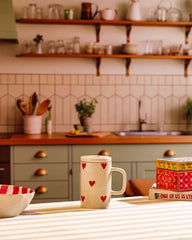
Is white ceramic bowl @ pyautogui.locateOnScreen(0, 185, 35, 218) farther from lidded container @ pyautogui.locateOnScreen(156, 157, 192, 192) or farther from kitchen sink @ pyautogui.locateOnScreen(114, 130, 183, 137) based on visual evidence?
kitchen sink @ pyautogui.locateOnScreen(114, 130, 183, 137)

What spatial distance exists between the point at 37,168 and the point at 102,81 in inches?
46.6

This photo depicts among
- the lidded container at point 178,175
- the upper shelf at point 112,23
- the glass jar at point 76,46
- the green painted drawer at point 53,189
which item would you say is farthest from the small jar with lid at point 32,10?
the lidded container at point 178,175

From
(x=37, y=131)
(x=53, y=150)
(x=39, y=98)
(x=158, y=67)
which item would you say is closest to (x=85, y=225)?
(x=53, y=150)

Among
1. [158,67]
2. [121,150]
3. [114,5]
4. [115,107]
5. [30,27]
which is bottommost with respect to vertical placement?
[121,150]

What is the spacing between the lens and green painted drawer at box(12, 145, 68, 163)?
2984 mm

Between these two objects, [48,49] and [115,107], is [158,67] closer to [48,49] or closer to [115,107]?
[115,107]

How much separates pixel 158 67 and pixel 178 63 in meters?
0.21

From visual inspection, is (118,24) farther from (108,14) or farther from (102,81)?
(102,81)

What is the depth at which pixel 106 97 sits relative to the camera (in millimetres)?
3758

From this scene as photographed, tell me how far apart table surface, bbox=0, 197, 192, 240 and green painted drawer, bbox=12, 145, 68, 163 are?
6.16ft

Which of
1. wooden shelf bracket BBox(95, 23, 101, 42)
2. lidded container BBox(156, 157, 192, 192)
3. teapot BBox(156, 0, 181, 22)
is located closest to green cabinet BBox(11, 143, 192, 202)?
wooden shelf bracket BBox(95, 23, 101, 42)

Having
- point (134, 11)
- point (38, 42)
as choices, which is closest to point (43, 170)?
point (38, 42)

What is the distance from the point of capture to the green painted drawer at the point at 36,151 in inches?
117

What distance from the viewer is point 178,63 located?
387 centimetres
